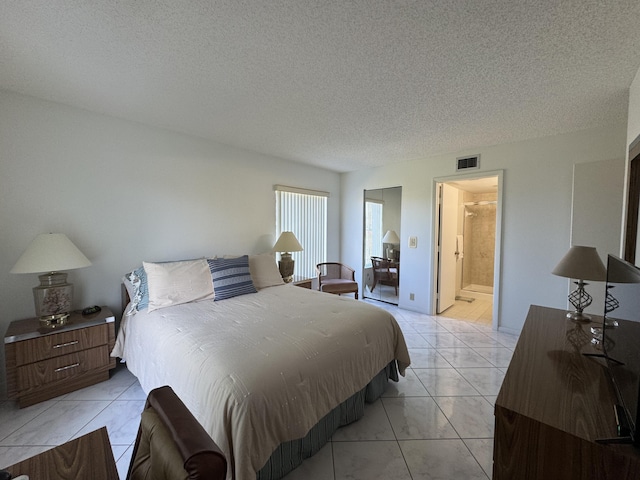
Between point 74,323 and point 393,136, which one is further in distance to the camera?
point 393,136

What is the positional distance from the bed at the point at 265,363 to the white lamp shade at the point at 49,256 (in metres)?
0.54

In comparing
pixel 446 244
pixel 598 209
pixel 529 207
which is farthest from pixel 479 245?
pixel 598 209

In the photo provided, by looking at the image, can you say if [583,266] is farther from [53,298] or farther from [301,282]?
[53,298]

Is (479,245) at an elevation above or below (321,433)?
above

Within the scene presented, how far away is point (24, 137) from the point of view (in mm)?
2184

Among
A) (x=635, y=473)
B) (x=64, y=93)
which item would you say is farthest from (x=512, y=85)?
(x=64, y=93)

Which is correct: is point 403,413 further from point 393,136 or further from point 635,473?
point 393,136

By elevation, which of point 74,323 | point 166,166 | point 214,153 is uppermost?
point 214,153

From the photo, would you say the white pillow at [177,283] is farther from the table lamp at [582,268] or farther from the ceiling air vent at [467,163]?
the ceiling air vent at [467,163]

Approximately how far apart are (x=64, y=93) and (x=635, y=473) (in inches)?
150

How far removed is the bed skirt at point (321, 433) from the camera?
1435mm

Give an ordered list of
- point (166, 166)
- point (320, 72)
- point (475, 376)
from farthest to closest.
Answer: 1. point (166, 166)
2. point (475, 376)
3. point (320, 72)

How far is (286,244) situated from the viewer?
375 cm

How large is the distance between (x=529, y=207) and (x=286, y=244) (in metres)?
3.18
